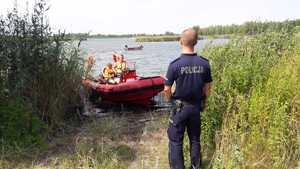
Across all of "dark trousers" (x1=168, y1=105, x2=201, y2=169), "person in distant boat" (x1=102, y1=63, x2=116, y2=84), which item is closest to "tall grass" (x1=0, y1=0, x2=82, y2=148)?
"dark trousers" (x1=168, y1=105, x2=201, y2=169)

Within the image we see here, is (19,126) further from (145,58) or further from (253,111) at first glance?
(145,58)

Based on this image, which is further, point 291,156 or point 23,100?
point 23,100

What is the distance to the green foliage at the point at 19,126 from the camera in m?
7.18

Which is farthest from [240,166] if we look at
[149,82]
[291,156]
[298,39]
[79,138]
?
[149,82]

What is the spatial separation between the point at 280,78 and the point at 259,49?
1.40 m

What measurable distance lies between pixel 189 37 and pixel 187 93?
2.09ft

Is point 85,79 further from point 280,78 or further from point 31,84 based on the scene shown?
point 280,78

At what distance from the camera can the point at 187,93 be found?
5.28 metres

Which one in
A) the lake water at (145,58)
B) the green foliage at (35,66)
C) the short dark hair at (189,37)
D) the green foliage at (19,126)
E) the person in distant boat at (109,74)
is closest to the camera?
the short dark hair at (189,37)

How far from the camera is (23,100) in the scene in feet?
25.9

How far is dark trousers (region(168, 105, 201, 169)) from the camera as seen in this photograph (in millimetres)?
5391

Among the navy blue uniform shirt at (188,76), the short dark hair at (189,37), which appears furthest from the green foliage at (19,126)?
the short dark hair at (189,37)

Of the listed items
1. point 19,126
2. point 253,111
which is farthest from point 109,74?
point 253,111

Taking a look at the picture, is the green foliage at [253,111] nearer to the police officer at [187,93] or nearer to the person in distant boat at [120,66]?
the police officer at [187,93]
